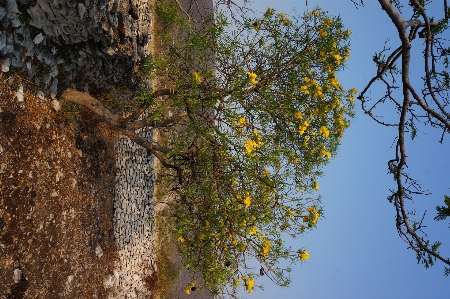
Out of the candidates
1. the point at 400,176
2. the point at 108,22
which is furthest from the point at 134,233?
the point at 400,176

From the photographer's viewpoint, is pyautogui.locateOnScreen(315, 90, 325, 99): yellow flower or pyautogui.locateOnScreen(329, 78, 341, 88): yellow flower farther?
pyautogui.locateOnScreen(329, 78, 341, 88): yellow flower

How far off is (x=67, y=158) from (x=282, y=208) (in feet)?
9.58

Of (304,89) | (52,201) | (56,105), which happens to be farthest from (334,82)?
(52,201)

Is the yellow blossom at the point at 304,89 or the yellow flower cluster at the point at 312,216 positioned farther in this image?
the yellow flower cluster at the point at 312,216

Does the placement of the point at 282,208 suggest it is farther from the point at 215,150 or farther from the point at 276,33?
the point at 276,33

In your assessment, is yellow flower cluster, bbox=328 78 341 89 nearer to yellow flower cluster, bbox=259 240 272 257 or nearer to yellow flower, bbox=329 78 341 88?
yellow flower, bbox=329 78 341 88

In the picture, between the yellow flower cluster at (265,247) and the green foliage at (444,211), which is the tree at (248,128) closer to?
the yellow flower cluster at (265,247)

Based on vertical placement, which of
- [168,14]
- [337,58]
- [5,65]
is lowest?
[5,65]

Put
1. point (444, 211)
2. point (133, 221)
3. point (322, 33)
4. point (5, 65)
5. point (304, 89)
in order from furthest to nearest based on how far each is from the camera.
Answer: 1. point (133, 221)
2. point (322, 33)
3. point (304, 89)
4. point (5, 65)
5. point (444, 211)

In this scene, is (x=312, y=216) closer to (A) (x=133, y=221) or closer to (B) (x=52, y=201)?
(B) (x=52, y=201)

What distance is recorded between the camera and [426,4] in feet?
11.7

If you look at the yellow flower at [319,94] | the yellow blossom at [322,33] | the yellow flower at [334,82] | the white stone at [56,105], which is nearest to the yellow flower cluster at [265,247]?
the yellow flower at [319,94]

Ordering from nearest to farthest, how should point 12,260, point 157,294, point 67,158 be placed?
point 12,260
point 67,158
point 157,294

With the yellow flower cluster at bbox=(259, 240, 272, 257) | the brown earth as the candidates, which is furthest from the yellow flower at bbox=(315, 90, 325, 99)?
the brown earth
